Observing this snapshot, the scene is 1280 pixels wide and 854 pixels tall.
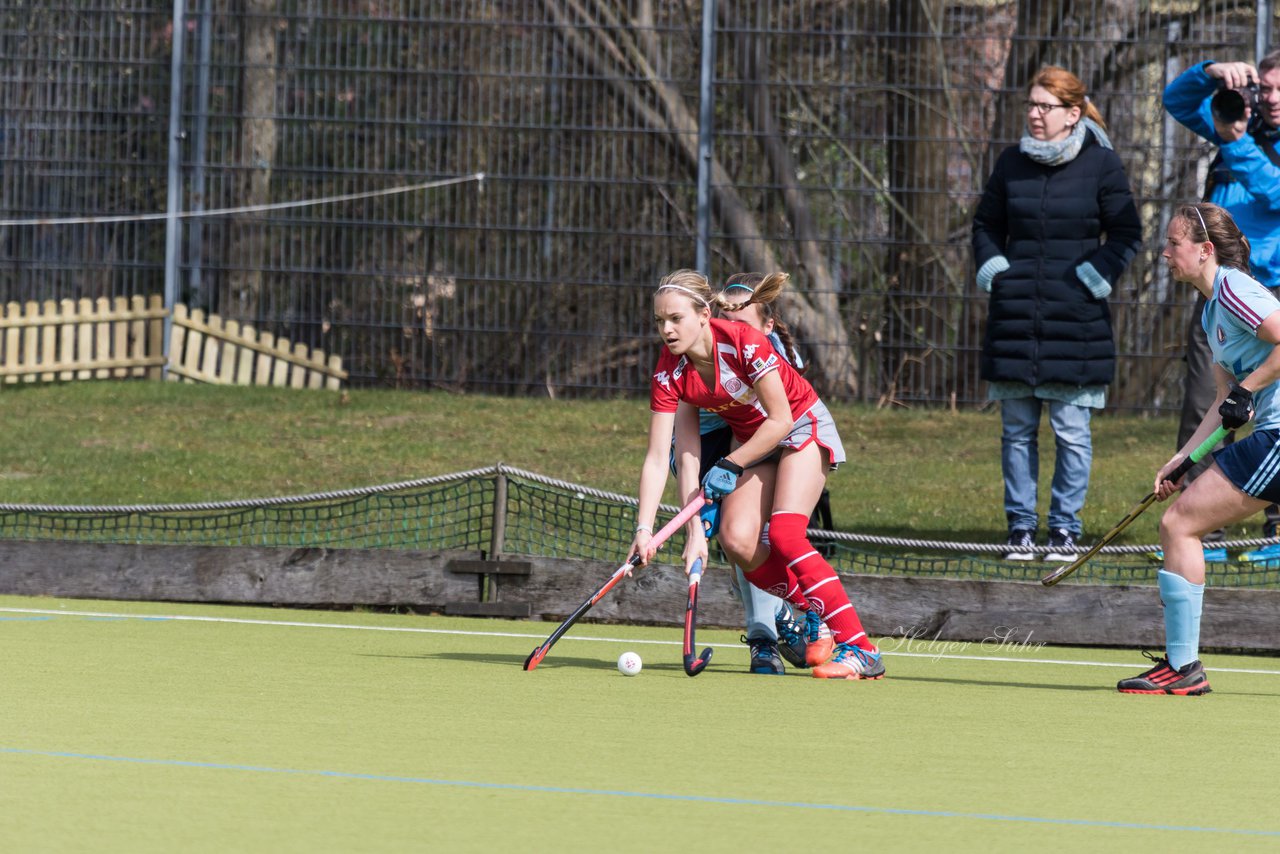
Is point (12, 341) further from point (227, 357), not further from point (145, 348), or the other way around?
point (227, 357)

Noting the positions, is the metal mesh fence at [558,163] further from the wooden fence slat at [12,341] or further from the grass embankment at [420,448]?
the grass embankment at [420,448]

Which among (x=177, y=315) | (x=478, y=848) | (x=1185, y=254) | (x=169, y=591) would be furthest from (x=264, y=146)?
(x=478, y=848)

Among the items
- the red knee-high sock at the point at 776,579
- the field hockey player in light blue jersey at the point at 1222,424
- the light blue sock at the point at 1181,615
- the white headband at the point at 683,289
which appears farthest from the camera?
the red knee-high sock at the point at 776,579

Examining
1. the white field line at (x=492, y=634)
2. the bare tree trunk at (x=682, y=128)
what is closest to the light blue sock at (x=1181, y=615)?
the white field line at (x=492, y=634)

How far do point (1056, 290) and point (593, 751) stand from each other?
16.1 ft

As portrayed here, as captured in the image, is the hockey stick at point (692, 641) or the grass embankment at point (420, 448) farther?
the grass embankment at point (420, 448)

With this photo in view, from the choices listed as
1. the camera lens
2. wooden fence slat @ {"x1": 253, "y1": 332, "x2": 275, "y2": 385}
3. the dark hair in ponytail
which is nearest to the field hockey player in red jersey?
the dark hair in ponytail

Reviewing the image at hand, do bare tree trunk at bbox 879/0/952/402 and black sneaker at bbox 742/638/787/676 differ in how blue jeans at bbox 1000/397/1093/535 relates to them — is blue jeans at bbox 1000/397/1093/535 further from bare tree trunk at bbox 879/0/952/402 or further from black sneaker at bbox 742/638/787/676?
bare tree trunk at bbox 879/0/952/402

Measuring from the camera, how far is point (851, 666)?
6.81m

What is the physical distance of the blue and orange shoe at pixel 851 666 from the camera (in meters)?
6.80

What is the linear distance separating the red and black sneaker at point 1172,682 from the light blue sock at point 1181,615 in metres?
0.02

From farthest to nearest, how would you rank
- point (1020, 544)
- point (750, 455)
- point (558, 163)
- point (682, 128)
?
point (558, 163) → point (682, 128) → point (1020, 544) → point (750, 455)

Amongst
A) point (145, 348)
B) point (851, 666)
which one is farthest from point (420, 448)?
point (851, 666)

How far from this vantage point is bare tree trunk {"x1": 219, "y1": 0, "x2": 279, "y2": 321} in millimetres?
15188
